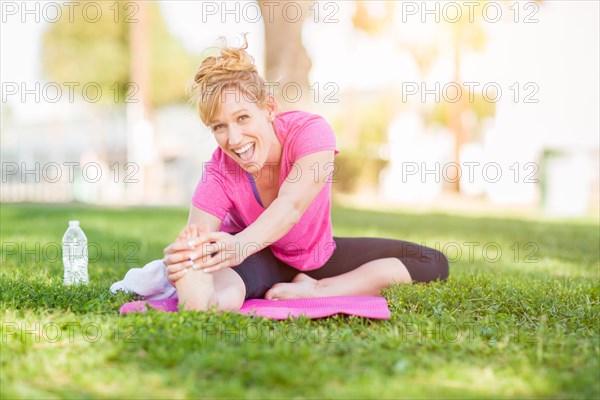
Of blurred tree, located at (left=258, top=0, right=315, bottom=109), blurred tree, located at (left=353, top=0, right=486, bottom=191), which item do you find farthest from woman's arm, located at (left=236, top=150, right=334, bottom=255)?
blurred tree, located at (left=353, top=0, right=486, bottom=191)

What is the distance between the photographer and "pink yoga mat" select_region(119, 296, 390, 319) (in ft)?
9.96

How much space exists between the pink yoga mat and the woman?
0.35ft

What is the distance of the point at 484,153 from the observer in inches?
926

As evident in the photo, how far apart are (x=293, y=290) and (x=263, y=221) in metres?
0.57

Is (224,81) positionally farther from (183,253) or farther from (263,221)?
(183,253)

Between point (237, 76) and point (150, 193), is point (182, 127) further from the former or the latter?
point (237, 76)

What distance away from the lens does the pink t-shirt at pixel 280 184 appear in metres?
3.57

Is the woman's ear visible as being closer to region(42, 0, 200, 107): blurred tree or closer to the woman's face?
the woman's face

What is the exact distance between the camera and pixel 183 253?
9.95 feet

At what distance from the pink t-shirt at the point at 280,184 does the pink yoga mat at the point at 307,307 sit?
12.9 inches

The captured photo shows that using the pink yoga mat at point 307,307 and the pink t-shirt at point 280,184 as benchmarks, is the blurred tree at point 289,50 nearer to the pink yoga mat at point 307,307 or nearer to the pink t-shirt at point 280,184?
the pink t-shirt at point 280,184

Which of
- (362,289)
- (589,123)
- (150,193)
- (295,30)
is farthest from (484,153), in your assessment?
(362,289)

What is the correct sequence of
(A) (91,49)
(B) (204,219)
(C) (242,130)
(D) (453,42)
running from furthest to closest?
(A) (91,49) → (D) (453,42) → (B) (204,219) → (C) (242,130)

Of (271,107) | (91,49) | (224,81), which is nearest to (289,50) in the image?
(271,107)
